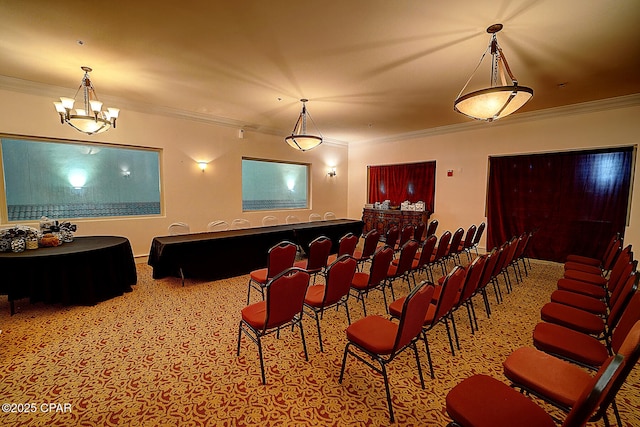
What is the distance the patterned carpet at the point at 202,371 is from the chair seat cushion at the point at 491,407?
1.96 feet

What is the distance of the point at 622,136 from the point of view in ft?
16.2

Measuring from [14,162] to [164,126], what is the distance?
99.9 inches

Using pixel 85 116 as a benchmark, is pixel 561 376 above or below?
below

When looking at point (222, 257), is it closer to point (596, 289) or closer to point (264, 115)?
point (264, 115)

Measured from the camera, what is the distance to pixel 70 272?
11.0ft

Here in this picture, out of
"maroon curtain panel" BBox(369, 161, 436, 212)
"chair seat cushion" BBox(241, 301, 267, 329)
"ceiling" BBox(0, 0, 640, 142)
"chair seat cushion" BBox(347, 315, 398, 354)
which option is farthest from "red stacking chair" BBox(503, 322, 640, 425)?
"maroon curtain panel" BBox(369, 161, 436, 212)

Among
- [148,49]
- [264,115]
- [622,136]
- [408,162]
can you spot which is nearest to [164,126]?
[264,115]

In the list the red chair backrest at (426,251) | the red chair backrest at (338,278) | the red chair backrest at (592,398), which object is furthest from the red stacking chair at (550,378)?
the red chair backrest at (426,251)

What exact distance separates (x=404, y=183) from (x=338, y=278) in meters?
6.55

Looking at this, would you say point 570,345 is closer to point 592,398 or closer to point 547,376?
point 547,376

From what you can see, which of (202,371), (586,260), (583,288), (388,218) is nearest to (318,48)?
(202,371)

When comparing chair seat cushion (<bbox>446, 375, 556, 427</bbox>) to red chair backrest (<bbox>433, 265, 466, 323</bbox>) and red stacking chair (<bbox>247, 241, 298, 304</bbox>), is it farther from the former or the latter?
red stacking chair (<bbox>247, 241, 298, 304</bbox>)

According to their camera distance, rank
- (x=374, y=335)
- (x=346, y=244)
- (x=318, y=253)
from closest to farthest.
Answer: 1. (x=374, y=335)
2. (x=318, y=253)
3. (x=346, y=244)

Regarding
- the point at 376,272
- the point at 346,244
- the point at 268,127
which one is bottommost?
the point at 376,272
